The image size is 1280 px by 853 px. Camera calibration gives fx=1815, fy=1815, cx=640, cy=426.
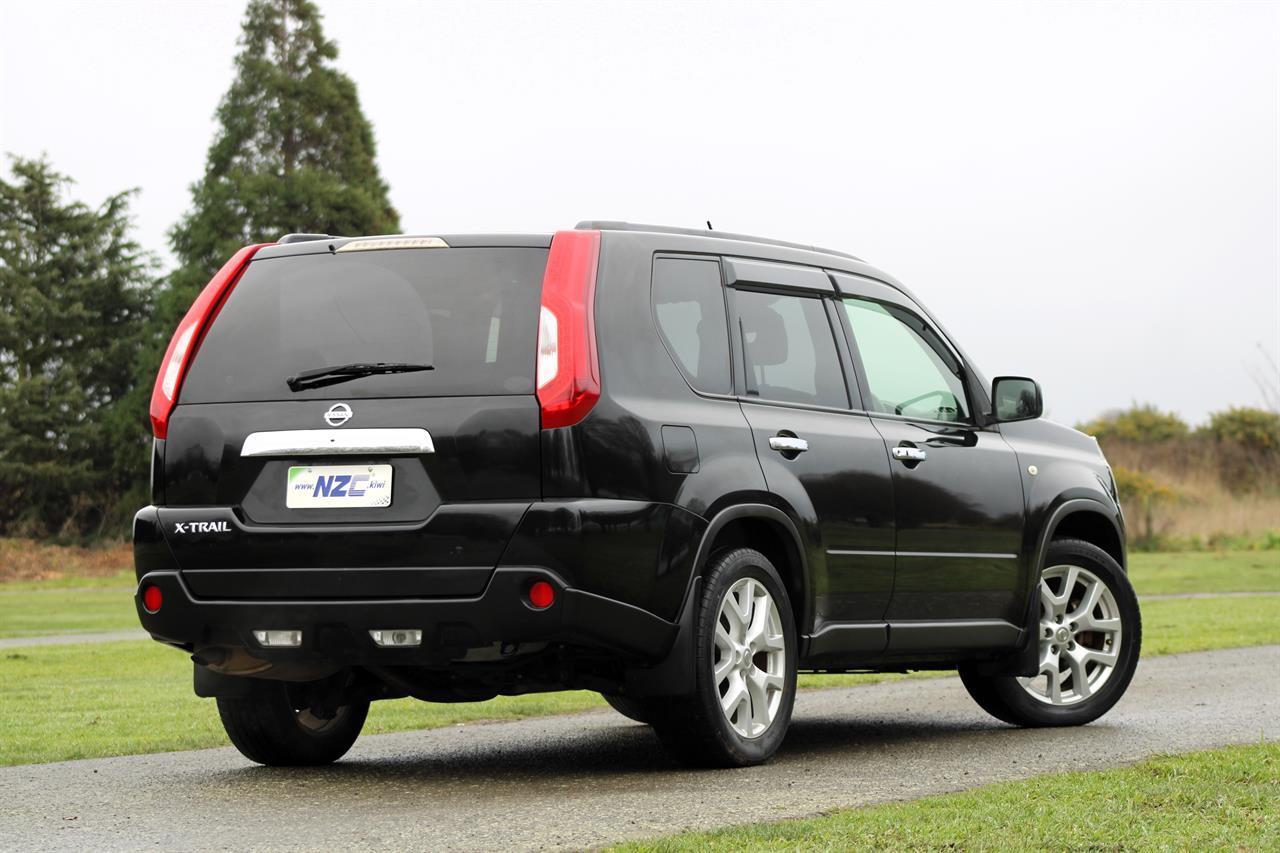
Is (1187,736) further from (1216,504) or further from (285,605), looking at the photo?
(1216,504)

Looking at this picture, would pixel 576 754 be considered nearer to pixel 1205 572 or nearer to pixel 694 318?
pixel 694 318

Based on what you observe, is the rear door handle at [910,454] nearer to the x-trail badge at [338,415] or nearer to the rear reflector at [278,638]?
the x-trail badge at [338,415]

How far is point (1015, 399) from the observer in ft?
28.8

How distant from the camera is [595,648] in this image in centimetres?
655

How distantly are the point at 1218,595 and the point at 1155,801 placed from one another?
1900 centimetres

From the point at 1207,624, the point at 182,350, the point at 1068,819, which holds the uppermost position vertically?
the point at 182,350

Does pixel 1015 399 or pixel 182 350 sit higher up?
pixel 182 350

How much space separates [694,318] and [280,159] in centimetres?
5023

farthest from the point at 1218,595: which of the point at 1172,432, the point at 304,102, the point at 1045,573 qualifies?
the point at 1172,432

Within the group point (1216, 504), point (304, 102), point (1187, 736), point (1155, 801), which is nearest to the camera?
point (1155, 801)

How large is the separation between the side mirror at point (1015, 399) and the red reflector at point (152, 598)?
411 centimetres

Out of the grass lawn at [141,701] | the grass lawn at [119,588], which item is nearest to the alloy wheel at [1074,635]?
the grass lawn at [141,701]

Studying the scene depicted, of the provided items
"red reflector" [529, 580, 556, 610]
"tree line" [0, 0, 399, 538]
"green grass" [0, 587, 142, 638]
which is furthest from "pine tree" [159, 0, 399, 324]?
"red reflector" [529, 580, 556, 610]

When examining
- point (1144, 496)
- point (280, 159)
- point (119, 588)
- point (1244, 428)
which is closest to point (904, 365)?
point (119, 588)
